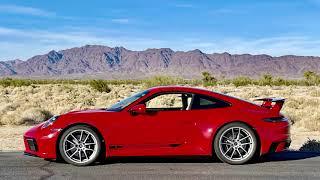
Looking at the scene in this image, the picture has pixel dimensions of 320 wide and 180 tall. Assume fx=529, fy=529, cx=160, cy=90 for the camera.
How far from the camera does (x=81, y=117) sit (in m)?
9.05

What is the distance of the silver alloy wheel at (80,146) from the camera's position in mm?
8953

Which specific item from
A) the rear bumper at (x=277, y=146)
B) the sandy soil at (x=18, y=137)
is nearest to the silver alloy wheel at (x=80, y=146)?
the rear bumper at (x=277, y=146)

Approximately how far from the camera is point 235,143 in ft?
30.0

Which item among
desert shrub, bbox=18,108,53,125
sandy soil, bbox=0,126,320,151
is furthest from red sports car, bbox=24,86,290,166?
desert shrub, bbox=18,108,53,125

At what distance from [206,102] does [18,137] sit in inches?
314

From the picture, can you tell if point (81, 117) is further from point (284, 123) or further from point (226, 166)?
point (284, 123)

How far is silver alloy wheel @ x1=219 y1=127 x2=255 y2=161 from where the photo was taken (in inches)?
359

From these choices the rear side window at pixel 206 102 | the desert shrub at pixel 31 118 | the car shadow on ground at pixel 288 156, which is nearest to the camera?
the rear side window at pixel 206 102

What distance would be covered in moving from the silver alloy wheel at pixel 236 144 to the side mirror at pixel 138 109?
4.63 ft

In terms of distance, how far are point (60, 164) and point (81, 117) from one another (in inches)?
35.5

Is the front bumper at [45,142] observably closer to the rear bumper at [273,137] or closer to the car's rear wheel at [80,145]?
the car's rear wheel at [80,145]

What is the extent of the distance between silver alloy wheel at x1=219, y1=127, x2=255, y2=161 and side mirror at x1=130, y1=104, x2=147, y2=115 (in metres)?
1.41

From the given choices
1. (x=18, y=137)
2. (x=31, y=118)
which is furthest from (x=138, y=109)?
(x=31, y=118)

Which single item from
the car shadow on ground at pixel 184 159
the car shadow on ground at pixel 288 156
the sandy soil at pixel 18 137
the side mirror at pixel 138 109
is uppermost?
the side mirror at pixel 138 109
